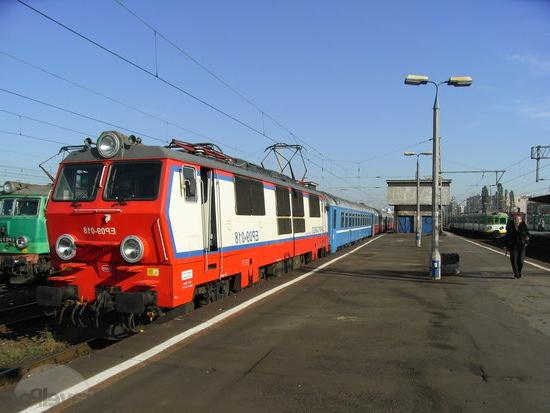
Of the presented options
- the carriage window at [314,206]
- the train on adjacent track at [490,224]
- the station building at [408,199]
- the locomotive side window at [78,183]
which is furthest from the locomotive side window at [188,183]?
the station building at [408,199]

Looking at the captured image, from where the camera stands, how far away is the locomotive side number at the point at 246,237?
1037 centimetres

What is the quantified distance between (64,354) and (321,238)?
47.9 ft

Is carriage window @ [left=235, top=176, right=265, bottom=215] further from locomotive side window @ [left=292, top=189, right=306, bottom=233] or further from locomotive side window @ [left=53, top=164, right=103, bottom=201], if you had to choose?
locomotive side window @ [left=292, top=189, right=306, bottom=233]

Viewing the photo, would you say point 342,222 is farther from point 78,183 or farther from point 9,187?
point 78,183

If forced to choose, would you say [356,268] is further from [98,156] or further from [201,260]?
[98,156]

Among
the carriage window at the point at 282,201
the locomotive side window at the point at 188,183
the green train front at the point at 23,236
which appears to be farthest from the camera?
the green train front at the point at 23,236

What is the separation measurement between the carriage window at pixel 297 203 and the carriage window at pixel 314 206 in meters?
1.51

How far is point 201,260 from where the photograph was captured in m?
8.59

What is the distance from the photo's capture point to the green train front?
46.6 feet

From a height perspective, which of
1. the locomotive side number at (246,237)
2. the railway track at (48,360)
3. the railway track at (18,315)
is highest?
the locomotive side number at (246,237)

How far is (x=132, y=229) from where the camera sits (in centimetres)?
767

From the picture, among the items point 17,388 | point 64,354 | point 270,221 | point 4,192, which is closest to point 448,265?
point 270,221

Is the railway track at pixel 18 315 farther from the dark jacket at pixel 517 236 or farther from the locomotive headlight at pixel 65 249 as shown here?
the dark jacket at pixel 517 236

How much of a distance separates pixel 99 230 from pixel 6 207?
8972 mm
